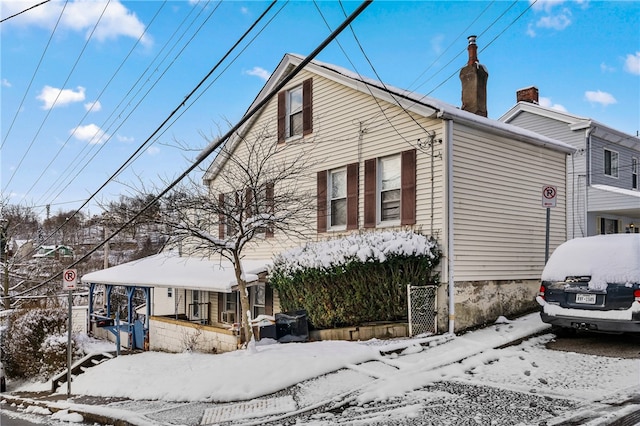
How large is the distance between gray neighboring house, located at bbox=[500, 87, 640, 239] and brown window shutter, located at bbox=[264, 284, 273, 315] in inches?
436

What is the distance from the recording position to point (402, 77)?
13.6 metres

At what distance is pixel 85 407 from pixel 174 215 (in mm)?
4374

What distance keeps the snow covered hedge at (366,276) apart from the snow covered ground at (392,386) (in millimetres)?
1136

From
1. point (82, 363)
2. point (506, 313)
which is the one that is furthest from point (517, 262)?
point (82, 363)

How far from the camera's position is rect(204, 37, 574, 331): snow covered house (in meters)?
10.7

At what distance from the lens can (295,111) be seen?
49.9 ft

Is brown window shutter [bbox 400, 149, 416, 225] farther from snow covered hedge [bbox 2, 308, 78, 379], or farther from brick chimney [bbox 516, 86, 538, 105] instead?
brick chimney [bbox 516, 86, 538, 105]

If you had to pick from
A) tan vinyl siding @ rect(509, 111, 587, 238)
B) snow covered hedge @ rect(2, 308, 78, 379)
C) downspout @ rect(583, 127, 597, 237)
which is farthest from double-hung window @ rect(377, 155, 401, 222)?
snow covered hedge @ rect(2, 308, 78, 379)

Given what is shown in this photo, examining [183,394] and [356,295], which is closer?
[183,394]

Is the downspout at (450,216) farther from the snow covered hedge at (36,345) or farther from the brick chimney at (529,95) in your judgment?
the brick chimney at (529,95)

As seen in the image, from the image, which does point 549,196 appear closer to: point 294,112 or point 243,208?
point 243,208

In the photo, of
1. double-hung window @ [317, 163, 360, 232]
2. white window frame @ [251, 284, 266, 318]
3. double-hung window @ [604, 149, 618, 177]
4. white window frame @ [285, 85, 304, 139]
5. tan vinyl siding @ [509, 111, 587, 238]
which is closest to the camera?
double-hung window @ [317, 163, 360, 232]

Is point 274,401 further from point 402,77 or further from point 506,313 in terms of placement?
point 402,77

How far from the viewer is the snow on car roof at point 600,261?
8125mm
